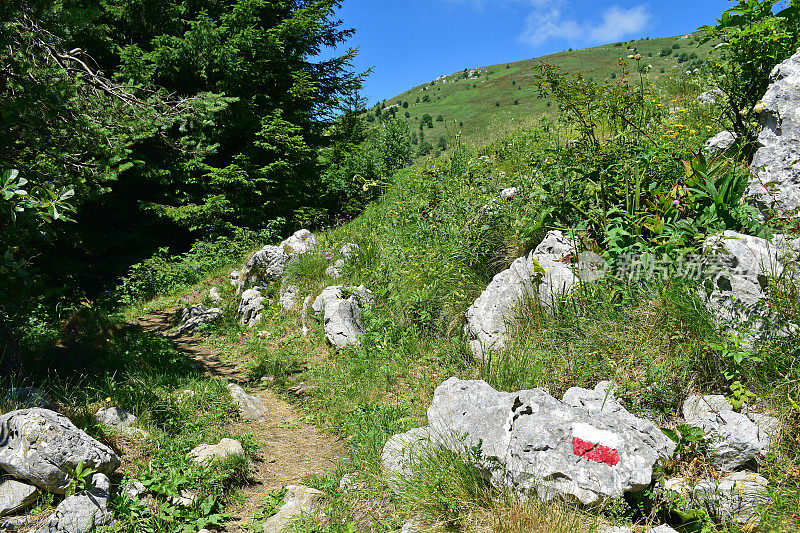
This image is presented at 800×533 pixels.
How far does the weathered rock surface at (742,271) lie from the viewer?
352 centimetres

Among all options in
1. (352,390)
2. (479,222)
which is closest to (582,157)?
(479,222)

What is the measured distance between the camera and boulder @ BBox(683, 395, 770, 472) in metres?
2.96

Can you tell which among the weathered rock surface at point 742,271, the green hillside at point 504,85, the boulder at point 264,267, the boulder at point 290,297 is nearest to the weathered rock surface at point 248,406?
the boulder at point 290,297

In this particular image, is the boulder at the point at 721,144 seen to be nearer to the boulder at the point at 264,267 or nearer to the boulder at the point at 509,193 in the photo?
the boulder at the point at 509,193

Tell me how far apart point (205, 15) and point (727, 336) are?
40.9 feet

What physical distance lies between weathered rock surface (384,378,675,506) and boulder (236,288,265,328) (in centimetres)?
610

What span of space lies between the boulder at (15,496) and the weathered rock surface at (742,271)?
5447 mm

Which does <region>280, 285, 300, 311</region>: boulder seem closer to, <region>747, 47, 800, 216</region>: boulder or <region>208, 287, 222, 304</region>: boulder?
<region>208, 287, 222, 304</region>: boulder

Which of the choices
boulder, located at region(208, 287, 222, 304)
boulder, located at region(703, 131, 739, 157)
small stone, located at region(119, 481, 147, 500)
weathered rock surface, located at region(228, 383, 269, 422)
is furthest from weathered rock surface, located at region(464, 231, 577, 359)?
boulder, located at region(208, 287, 222, 304)

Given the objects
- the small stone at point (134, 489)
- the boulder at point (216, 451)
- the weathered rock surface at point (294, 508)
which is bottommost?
the weathered rock surface at point (294, 508)

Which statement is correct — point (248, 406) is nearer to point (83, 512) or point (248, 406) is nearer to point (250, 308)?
point (83, 512)

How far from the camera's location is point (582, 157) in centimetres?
528

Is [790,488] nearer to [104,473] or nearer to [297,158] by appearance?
[104,473]

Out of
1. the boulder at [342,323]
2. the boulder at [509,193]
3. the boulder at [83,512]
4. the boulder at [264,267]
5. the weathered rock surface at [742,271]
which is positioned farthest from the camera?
the boulder at [264,267]
